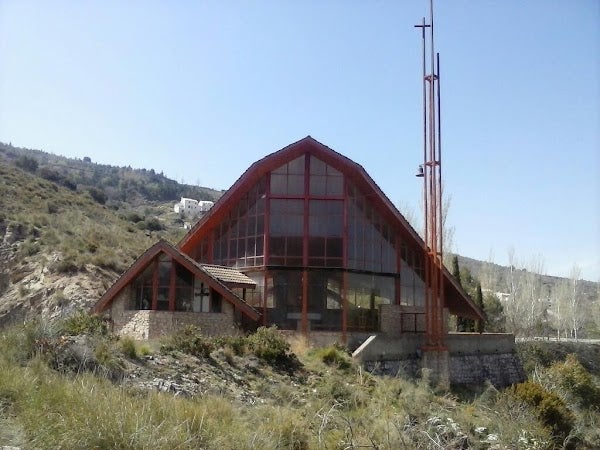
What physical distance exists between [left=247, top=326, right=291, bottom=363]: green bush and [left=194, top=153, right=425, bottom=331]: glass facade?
4994mm

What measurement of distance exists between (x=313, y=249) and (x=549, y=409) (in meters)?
11.0

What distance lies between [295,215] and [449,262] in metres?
22.6

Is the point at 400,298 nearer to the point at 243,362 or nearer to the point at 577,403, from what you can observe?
the point at 577,403

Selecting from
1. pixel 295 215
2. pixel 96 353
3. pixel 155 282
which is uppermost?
pixel 295 215

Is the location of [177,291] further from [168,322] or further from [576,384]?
[576,384]

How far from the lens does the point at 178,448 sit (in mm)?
8125

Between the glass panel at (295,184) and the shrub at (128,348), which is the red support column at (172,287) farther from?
the shrub at (128,348)

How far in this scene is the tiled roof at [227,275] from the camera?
24453 millimetres

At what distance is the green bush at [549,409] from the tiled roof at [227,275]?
36.1ft

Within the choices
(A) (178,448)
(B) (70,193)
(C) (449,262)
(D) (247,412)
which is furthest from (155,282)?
(B) (70,193)

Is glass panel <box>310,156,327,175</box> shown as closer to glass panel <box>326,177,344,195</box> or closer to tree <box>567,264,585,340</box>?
glass panel <box>326,177,344,195</box>

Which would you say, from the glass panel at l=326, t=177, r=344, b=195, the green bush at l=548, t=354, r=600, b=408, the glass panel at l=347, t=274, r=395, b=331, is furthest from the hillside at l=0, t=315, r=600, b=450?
the glass panel at l=326, t=177, r=344, b=195

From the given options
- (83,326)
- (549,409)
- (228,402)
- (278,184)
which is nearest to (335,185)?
(278,184)

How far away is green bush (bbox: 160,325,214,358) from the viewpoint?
58.9 ft
